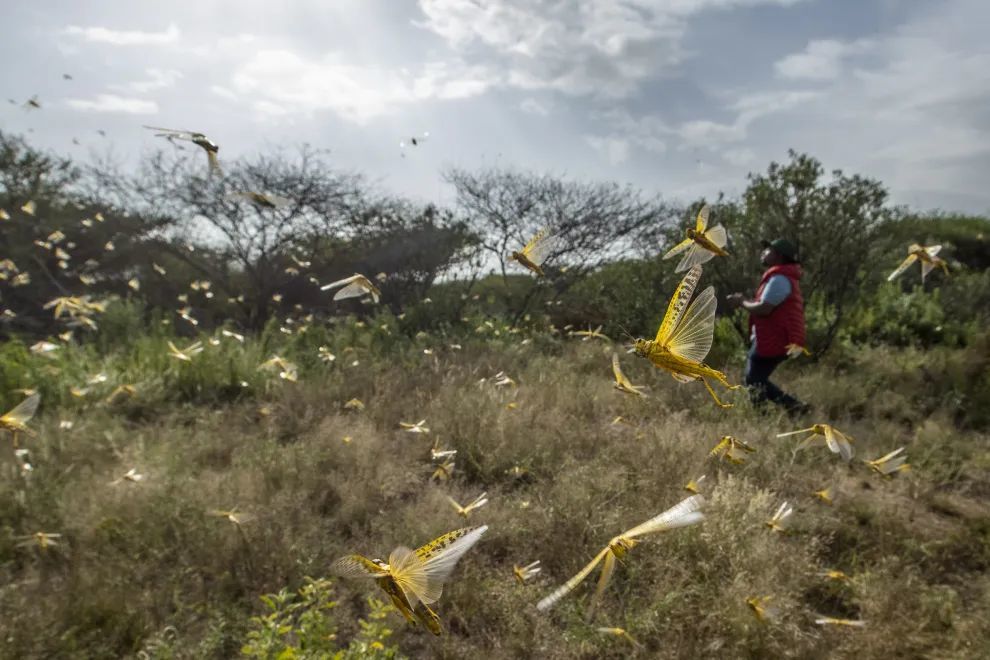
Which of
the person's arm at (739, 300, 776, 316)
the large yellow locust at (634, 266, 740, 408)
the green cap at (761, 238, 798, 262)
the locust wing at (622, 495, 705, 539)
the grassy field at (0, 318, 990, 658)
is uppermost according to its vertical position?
the green cap at (761, 238, 798, 262)

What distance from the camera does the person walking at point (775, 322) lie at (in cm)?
471

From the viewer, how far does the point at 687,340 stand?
1.06 m

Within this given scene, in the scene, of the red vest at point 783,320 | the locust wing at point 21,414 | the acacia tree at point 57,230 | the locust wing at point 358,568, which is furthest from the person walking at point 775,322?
the acacia tree at point 57,230

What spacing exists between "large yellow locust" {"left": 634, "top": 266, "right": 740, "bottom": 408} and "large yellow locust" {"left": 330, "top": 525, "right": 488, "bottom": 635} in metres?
0.45

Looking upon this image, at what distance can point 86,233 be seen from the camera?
1120 cm

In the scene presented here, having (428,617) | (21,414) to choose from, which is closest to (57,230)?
(21,414)

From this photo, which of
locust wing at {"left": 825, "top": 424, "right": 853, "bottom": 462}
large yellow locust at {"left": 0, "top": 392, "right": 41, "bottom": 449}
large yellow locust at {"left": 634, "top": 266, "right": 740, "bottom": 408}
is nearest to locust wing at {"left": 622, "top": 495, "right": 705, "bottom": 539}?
large yellow locust at {"left": 634, "top": 266, "right": 740, "bottom": 408}

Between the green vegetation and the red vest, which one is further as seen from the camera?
the red vest

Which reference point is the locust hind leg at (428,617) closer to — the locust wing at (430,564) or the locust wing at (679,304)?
the locust wing at (430,564)

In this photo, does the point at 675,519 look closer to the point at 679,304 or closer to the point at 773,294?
the point at 679,304

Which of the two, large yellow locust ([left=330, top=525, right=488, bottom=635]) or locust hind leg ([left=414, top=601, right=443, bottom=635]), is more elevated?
large yellow locust ([left=330, top=525, right=488, bottom=635])

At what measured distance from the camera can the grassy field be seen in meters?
2.50

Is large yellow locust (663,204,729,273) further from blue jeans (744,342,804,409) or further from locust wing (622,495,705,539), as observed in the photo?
blue jeans (744,342,804,409)

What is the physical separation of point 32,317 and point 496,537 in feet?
36.2
